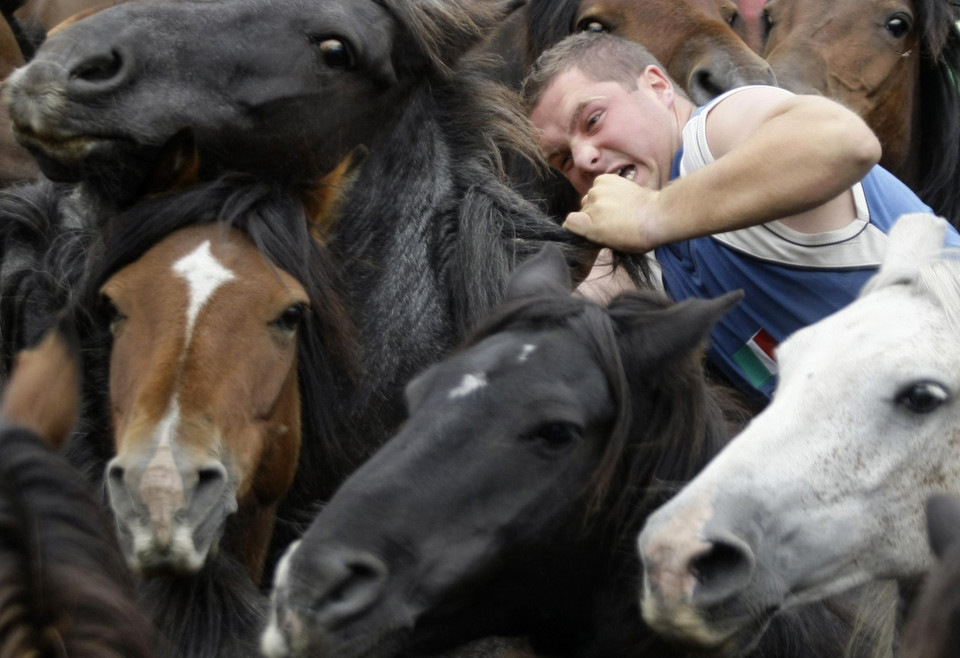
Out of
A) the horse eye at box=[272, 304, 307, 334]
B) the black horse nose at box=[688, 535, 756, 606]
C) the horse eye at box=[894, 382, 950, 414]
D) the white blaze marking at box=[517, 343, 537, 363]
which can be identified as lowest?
the horse eye at box=[272, 304, 307, 334]

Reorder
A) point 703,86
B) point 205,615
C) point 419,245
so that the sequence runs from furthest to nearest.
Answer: point 703,86 → point 419,245 → point 205,615

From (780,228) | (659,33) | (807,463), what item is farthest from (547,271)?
(659,33)

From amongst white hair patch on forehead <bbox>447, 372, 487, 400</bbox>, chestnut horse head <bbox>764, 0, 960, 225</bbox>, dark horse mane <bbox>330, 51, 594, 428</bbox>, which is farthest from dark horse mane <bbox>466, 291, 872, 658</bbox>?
chestnut horse head <bbox>764, 0, 960, 225</bbox>

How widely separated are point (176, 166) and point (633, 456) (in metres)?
1.56

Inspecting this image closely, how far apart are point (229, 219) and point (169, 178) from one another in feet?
1.09

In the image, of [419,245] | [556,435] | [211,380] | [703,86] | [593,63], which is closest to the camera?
[556,435]

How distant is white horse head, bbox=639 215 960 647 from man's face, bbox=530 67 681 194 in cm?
158

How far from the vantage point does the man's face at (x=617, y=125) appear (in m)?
4.13

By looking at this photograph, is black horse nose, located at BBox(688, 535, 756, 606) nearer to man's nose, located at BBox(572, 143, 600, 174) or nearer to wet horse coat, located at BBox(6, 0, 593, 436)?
wet horse coat, located at BBox(6, 0, 593, 436)

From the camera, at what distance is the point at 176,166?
11.9ft

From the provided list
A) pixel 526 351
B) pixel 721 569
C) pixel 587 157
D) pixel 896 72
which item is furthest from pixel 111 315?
pixel 896 72

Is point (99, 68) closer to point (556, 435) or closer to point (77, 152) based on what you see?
point (77, 152)

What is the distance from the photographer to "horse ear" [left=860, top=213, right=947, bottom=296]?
9.11ft

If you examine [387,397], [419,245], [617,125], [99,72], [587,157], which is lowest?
[387,397]
